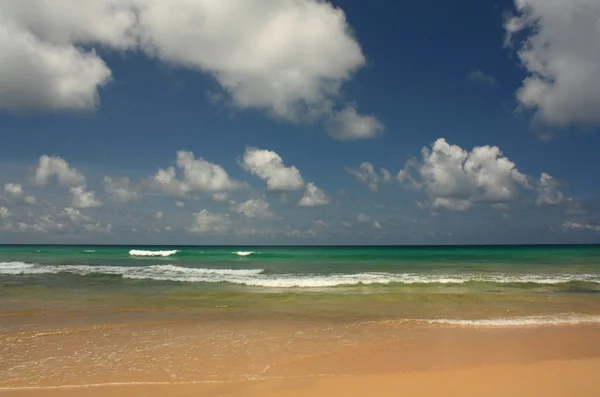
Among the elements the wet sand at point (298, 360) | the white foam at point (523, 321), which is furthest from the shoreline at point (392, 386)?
the white foam at point (523, 321)

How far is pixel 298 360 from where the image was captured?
23.6ft

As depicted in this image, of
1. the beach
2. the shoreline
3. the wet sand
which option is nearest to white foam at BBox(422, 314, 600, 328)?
the beach

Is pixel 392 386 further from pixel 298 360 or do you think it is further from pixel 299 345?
pixel 299 345

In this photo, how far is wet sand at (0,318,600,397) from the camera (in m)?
5.86

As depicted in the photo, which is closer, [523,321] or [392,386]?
[392,386]

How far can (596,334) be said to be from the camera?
9281 millimetres

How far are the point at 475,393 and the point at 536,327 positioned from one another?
562 centimetres

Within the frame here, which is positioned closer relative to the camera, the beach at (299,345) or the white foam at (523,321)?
the beach at (299,345)

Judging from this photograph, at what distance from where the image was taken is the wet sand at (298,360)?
19.2 feet

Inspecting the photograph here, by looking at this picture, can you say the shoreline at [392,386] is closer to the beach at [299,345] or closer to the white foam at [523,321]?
the beach at [299,345]

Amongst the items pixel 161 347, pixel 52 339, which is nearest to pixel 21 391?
pixel 161 347

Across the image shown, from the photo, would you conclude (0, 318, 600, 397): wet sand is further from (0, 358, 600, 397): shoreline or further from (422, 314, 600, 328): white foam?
(422, 314, 600, 328): white foam

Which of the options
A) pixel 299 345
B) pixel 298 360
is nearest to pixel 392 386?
pixel 298 360

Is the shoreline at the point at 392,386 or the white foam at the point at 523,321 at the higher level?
the shoreline at the point at 392,386
